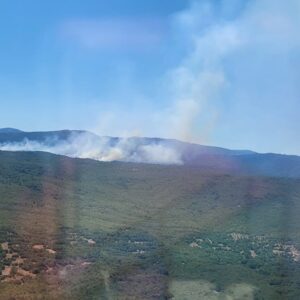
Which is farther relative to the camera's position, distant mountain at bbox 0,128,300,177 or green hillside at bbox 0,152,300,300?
distant mountain at bbox 0,128,300,177

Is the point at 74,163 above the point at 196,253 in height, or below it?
above

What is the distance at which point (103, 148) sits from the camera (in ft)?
538

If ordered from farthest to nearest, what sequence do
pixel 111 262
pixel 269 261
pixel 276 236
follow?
pixel 276 236
pixel 269 261
pixel 111 262

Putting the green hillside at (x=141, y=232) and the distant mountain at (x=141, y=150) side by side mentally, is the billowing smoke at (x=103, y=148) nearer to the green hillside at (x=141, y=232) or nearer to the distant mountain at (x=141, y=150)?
the distant mountain at (x=141, y=150)

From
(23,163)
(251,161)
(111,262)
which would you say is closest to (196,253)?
(111,262)

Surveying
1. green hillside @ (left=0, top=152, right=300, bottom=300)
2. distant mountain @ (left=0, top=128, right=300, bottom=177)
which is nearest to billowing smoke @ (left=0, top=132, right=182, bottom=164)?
distant mountain @ (left=0, top=128, right=300, bottom=177)

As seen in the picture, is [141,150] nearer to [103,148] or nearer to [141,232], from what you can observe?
[103,148]

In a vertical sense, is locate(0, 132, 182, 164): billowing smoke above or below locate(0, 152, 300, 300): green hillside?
above

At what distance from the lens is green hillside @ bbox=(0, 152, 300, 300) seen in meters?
37.1

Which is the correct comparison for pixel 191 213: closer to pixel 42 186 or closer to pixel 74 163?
pixel 42 186

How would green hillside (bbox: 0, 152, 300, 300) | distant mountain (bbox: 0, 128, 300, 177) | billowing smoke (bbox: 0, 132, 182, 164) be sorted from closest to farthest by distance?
green hillside (bbox: 0, 152, 300, 300) → billowing smoke (bbox: 0, 132, 182, 164) → distant mountain (bbox: 0, 128, 300, 177)

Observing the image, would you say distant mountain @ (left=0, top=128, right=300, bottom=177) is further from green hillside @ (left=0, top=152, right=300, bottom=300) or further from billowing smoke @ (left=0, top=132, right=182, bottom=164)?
green hillside @ (left=0, top=152, right=300, bottom=300)

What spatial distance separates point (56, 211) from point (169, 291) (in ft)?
118

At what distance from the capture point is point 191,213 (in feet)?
258
